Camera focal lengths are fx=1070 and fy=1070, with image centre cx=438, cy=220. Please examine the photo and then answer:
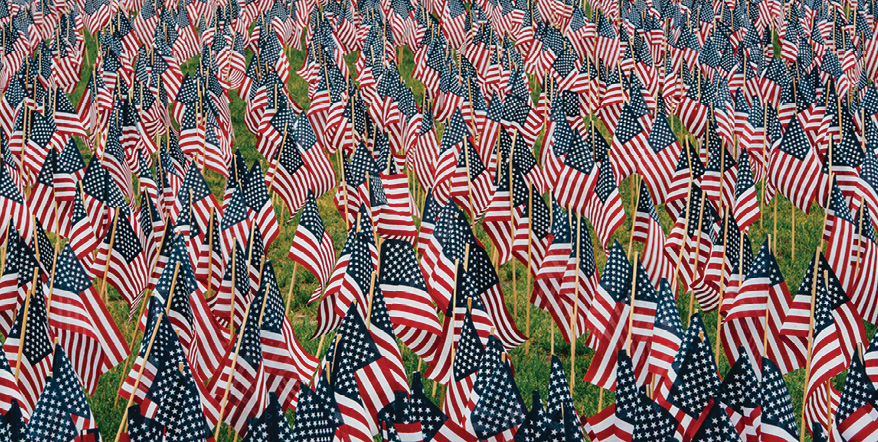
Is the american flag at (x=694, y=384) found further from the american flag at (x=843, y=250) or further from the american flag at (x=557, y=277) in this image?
the american flag at (x=843, y=250)

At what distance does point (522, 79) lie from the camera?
1430cm

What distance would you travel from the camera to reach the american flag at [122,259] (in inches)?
354

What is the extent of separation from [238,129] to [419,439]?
39.8 ft

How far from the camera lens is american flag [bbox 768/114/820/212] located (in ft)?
36.4

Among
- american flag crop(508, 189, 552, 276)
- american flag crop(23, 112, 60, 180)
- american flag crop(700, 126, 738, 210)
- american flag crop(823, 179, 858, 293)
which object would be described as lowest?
american flag crop(823, 179, 858, 293)

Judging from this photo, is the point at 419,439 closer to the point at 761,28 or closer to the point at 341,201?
the point at 341,201

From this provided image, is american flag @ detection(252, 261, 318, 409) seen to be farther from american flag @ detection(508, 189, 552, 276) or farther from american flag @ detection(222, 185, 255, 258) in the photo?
american flag @ detection(508, 189, 552, 276)

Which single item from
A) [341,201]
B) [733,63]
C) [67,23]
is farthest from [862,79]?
[67,23]

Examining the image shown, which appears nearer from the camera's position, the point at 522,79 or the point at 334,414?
the point at 334,414

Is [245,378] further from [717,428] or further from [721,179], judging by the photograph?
[721,179]

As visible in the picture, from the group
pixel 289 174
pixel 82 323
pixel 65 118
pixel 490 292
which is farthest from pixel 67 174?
pixel 490 292

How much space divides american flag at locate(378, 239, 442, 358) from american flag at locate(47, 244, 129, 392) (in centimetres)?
193

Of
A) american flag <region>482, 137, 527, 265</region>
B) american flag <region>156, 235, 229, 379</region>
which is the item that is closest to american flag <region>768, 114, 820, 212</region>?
american flag <region>482, 137, 527, 265</region>

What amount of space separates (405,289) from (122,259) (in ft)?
9.03
